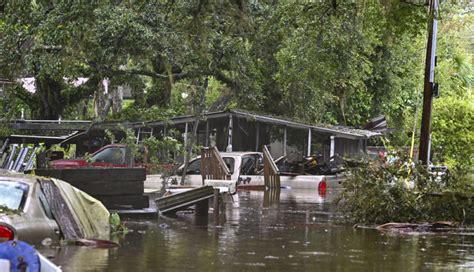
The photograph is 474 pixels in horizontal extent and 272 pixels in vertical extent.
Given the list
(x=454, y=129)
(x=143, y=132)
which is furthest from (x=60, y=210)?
(x=454, y=129)

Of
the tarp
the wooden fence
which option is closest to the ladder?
the wooden fence

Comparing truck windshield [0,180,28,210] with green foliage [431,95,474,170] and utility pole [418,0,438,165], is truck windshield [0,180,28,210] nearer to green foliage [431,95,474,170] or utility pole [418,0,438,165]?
utility pole [418,0,438,165]

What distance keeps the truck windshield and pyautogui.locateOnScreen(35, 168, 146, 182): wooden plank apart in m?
5.07

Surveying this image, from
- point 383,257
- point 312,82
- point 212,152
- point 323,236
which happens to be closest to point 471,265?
point 383,257

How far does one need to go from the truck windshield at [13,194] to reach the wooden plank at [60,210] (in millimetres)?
587

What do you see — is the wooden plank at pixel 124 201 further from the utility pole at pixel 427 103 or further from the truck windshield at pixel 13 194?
the utility pole at pixel 427 103

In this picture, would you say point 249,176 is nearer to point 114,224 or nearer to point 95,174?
point 95,174

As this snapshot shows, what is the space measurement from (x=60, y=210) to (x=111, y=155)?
1772cm

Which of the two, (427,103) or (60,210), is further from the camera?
(427,103)

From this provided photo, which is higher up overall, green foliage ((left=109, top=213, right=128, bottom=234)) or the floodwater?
green foliage ((left=109, top=213, right=128, bottom=234))

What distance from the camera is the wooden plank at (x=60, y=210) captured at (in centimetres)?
1203

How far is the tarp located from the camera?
1254cm

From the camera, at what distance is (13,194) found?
36.7 feet

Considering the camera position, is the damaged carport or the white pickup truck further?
the damaged carport
